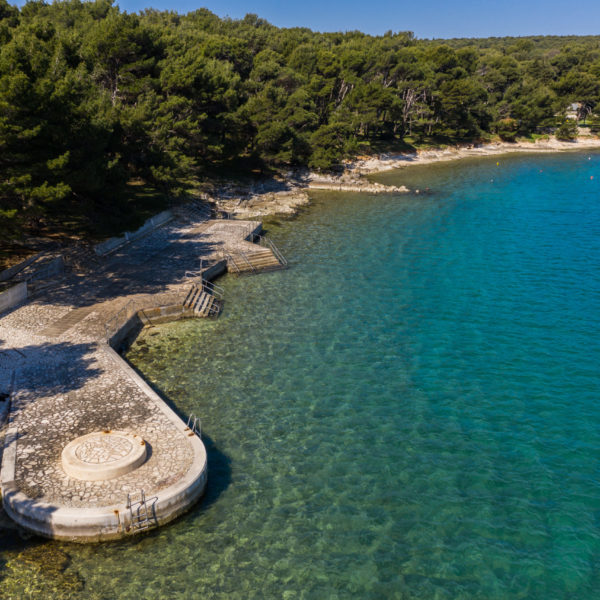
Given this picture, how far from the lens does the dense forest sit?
25781 mm

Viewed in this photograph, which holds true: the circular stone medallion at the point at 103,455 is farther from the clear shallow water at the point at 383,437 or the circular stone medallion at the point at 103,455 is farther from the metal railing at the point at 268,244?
the metal railing at the point at 268,244

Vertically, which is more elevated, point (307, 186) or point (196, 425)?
point (307, 186)

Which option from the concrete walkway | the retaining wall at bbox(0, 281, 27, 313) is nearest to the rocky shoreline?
the concrete walkway

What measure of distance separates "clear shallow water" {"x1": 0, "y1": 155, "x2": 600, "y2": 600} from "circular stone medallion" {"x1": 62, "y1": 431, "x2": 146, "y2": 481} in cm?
231

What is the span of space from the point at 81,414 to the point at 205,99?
47741 mm

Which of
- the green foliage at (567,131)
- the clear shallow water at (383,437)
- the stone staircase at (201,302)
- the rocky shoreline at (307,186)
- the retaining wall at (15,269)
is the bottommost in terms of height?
the clear shallow water at (383,437)

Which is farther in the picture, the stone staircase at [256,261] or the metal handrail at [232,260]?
the stone staircase at [256,261]

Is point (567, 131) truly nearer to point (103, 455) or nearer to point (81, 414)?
point (81, 414)

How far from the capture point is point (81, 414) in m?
18.3

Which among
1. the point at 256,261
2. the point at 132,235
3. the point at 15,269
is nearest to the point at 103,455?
the point at 15,269

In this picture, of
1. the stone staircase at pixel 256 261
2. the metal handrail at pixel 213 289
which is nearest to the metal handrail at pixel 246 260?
the stone staircase at pixel 256 261

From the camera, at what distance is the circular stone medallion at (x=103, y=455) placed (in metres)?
15.0

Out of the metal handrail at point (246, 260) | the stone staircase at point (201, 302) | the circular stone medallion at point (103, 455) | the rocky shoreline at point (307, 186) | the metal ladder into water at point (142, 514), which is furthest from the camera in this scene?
the rocky shoreline at point (307, 186)

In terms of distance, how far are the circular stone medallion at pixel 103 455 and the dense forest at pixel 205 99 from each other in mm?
14646
